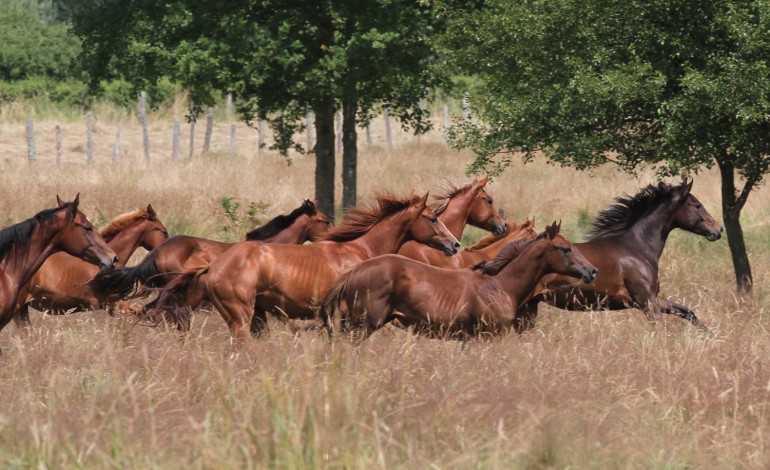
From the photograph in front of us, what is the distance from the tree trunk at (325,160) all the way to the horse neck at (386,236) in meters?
8.31

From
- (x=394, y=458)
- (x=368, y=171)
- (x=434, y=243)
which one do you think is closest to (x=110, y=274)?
(x=434, y=243)

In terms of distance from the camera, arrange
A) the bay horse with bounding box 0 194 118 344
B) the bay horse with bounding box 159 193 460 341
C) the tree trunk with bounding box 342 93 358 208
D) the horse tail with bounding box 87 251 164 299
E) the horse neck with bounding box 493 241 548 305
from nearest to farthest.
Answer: the bay horse with bounding box 0 194 118 344 < the horse neck with bounding box 493 241 548 305 < the bay horse with bounding box 159 193 460 341 < the horse tail with bounding box 87 251 164 299 < the tree trunk with bounding box 342 93 358 208

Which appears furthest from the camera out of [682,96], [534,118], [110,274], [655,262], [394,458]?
[534,118]

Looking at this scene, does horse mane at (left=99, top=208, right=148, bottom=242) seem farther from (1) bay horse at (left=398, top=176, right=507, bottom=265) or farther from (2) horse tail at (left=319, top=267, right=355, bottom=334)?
(2) horse tail at (left=319, top=267, right=355, bottom=334)

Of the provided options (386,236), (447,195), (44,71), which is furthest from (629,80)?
(44,71)

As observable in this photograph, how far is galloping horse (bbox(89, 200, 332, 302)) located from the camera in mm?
10469

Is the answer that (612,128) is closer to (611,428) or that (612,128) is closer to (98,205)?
(611,428)

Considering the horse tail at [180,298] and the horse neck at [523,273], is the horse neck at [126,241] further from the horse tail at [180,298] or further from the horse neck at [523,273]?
the horse neck at [523,273]

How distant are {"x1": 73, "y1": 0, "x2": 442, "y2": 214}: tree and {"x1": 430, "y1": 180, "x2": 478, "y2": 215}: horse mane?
4112 mm

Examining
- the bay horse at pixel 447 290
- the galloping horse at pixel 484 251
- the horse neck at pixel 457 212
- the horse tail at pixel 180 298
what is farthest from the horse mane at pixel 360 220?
the horse neck at pixel 457 212

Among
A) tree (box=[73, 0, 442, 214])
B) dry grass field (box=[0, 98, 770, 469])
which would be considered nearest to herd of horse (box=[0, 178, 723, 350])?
dry grass field (box=[0, 98, 770, 469])

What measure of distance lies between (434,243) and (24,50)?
35.8 metres

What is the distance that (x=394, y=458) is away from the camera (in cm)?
559

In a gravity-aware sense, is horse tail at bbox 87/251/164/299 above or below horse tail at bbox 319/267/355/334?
below
